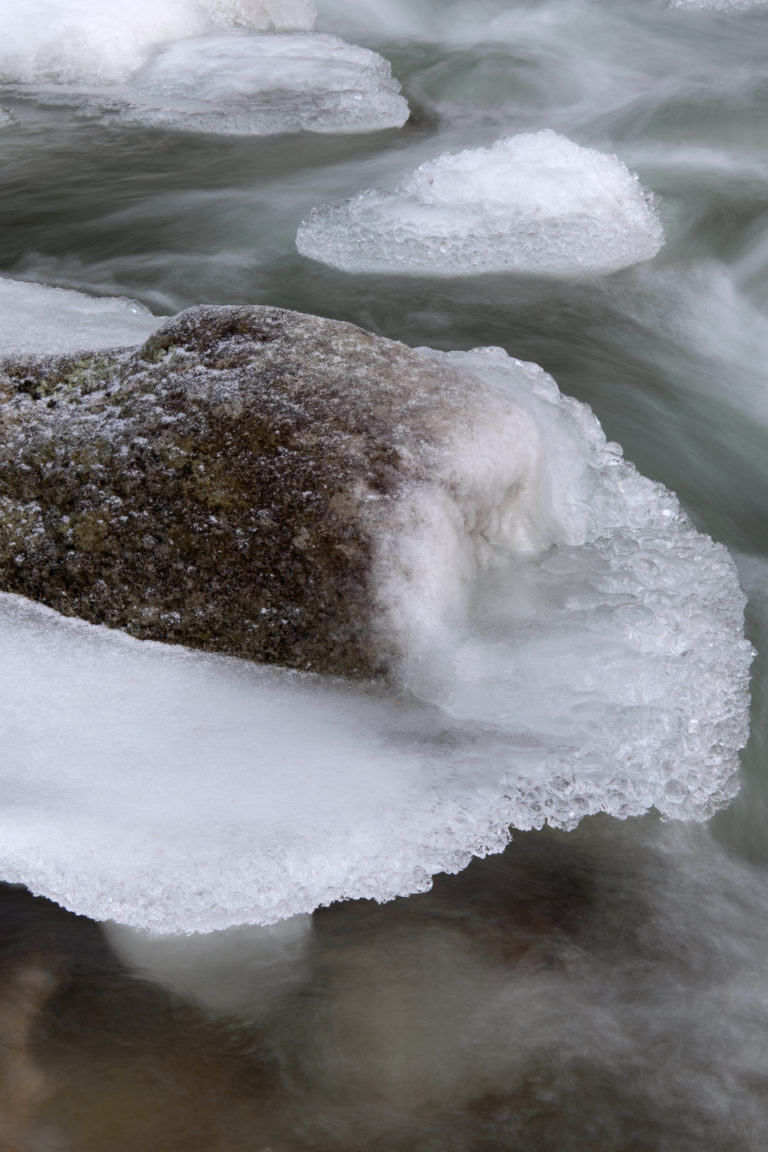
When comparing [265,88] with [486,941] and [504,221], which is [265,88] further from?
[486,941]

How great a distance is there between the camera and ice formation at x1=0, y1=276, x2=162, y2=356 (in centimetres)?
420

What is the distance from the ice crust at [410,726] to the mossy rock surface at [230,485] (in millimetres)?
93

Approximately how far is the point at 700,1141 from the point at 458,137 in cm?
743

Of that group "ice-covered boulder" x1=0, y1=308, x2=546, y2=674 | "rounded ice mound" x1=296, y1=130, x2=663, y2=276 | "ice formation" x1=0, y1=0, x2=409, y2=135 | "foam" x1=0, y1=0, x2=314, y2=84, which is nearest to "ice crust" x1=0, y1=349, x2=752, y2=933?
"ice-covered boulder" x1=0, y1=308, x2=546, y2=674

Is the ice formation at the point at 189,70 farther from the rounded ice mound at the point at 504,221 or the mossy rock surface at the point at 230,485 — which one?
the mossy rock surface at the point at 230,485

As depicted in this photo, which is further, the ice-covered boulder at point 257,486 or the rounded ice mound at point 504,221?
the rounded ice mound at point 504,221

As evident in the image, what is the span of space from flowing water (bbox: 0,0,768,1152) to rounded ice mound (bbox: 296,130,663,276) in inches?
4.0

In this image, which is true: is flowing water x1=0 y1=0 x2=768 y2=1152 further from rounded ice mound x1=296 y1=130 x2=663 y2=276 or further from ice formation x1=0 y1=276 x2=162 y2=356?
ice formation x1=0 y1=276 x2=162 y2=356

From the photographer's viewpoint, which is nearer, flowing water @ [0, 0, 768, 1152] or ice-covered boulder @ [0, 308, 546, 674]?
flowing water @ [0, 0, 768, 1152]

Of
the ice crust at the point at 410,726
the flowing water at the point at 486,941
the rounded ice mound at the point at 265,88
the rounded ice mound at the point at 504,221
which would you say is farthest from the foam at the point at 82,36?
the ice crust at the point at 410,726

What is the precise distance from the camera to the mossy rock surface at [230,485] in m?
2.98

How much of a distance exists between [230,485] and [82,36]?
7612 millimetres

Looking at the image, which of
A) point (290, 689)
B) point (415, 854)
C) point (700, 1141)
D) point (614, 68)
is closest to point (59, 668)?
point (290, 689)

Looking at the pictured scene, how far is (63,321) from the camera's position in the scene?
4676 mm
